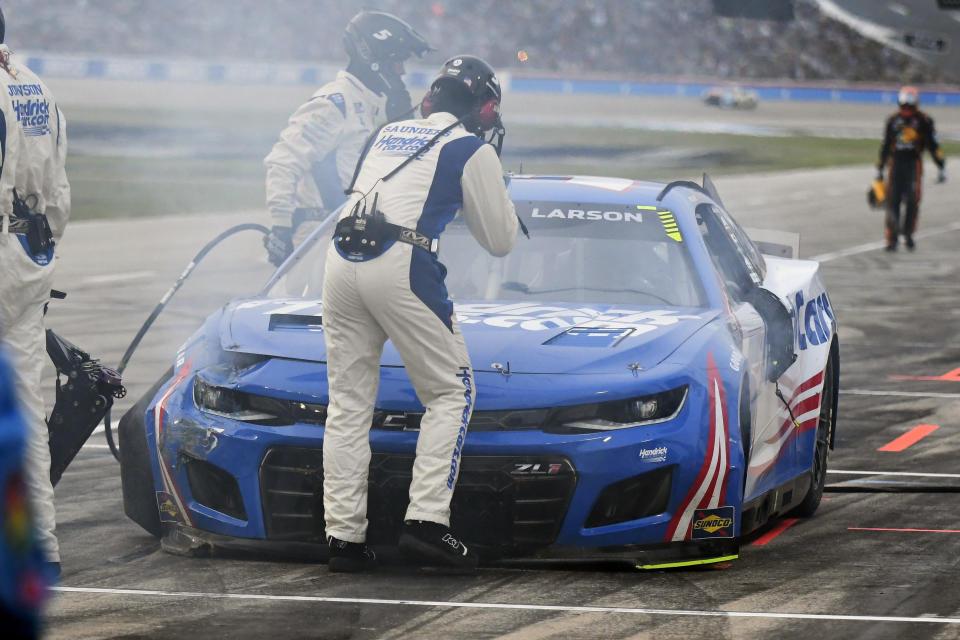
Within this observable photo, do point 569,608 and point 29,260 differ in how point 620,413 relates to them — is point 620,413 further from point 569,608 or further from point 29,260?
point 29,260

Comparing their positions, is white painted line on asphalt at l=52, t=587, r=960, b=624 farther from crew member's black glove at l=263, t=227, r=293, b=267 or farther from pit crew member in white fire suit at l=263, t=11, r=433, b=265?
pit crew member in white fire suit at l=263, t=11, r=433, b=265

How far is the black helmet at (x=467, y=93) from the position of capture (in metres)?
5.19

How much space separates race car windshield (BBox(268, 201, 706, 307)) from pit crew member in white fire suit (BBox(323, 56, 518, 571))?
91cm

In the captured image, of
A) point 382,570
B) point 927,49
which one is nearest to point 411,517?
point 382,570

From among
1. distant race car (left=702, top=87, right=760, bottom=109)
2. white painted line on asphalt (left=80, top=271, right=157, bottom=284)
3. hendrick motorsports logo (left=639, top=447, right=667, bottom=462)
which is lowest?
distant race car (left=702, top=87, right=760, bottom=109)

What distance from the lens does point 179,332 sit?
1120 centimetres

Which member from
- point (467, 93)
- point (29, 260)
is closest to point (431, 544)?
point (467, 93)

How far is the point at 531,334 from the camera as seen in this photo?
17.3 ft

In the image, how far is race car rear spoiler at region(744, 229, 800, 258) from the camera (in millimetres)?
7551

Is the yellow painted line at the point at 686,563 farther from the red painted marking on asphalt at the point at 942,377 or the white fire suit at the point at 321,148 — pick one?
the red painted marking on asphalt at the point at 942,377

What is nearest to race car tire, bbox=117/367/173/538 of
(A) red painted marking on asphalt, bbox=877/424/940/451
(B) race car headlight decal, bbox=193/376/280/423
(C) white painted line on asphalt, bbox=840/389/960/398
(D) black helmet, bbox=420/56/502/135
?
(B) race car headlight decal, bbox=193/376/280/423

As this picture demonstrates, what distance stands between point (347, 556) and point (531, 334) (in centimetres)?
92

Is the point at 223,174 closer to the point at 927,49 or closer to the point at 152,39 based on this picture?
the point at 152,39

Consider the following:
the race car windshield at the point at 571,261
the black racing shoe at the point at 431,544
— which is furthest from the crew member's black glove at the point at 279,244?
the black racing shoe at the point at 431,544
